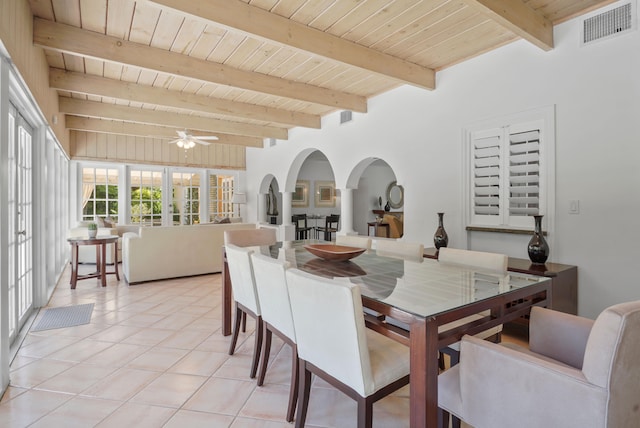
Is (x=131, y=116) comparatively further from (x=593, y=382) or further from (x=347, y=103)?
(x=593, y=382)

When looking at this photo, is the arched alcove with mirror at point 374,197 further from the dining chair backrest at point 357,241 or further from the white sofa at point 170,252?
the dining chair backrest at point 357,241

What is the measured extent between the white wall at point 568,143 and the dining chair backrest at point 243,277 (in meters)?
2.40

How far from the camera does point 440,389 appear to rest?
1.42 metres

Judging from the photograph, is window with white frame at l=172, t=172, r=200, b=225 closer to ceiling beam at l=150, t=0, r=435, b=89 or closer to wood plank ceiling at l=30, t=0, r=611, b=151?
wood plank ceiling at l=30, t=0, r=611, b=151

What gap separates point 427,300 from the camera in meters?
1.50

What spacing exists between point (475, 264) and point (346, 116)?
356 centimetres

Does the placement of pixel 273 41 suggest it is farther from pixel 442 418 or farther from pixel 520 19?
pixel 442 418

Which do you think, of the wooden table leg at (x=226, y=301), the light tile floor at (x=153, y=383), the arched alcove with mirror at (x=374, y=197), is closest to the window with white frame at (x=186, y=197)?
the arched alcove with mirror at (x=374, y=197)

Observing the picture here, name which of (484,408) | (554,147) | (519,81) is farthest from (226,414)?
(519,81)

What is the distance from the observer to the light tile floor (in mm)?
1889

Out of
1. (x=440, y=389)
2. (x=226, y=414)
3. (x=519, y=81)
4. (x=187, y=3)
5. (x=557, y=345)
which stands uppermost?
(x=187, y=3)

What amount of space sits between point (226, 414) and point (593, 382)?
5.69ft

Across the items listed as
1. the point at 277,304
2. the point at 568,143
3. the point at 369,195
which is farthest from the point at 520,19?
the point at 369,195

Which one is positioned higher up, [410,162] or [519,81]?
[519,81]
